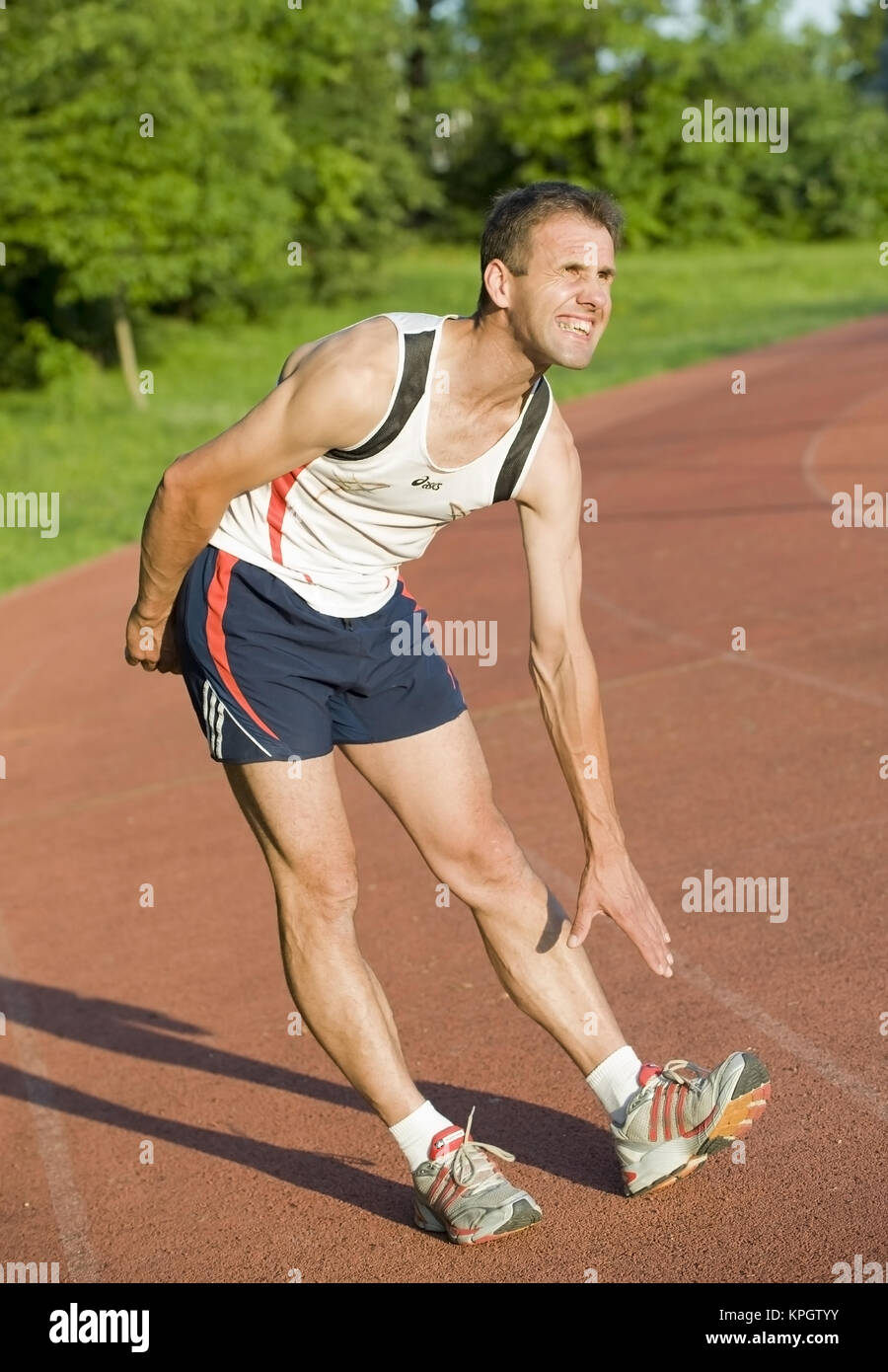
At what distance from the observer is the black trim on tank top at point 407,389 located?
347 centimetres

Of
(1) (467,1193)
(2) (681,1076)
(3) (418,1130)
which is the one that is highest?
(2) (681,1076)

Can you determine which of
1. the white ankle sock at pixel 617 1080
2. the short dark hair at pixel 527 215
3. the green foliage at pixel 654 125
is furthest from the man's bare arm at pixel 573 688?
the green foliage at pixel 654 125

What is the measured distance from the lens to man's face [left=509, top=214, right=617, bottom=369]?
344cm

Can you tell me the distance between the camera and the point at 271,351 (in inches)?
1383

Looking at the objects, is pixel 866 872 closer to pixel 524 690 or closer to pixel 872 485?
pixel 524 690

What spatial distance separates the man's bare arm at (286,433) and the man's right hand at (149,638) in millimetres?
234

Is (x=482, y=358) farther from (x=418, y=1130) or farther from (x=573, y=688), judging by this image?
(x=418, y=1130)

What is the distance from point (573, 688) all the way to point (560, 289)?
3.06 ft

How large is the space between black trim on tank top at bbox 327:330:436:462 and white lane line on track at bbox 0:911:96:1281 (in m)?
2.02

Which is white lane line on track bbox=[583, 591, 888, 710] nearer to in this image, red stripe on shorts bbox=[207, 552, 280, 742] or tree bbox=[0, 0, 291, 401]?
red stripe on shorts bbox=[207, 552, 280, 742]

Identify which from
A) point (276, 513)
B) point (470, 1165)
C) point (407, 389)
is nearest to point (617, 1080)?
point (470, 1165)

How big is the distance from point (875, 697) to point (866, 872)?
217cm

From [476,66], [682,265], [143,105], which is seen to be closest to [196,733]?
[143,105]

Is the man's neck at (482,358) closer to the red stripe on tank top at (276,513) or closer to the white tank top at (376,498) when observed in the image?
the white tank top at (376,498)
